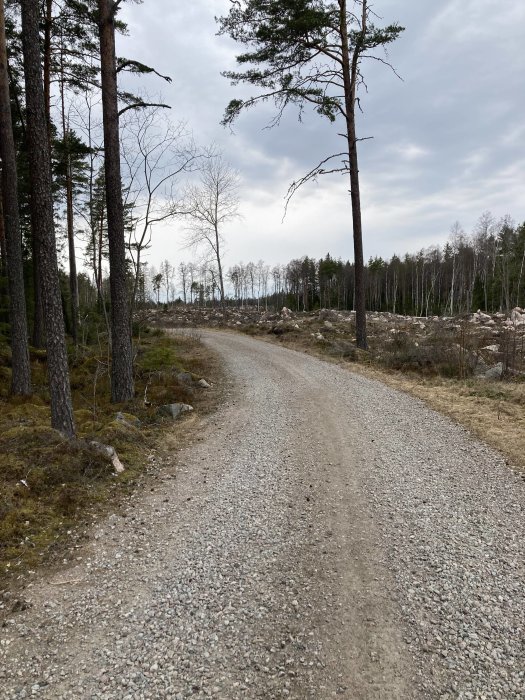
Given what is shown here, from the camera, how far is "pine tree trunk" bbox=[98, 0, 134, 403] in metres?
7.90

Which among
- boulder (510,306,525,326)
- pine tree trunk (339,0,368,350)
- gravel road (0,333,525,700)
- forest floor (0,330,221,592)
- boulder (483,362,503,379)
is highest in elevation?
pine tree trunk (339,0,368,350)

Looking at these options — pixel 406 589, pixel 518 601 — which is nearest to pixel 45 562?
pixel 406 589

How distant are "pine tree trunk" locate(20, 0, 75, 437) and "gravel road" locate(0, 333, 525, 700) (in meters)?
2.07

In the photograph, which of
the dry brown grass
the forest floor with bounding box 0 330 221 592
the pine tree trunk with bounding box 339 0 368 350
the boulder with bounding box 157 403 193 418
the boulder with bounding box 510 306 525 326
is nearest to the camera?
the forest floor with bounding box 0 330 221 592

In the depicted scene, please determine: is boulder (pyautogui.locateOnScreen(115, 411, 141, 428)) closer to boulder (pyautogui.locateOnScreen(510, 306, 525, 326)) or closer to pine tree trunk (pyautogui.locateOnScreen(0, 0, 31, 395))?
pine tree trunk (pyautogui.locateOnScreen(0, 0, 31, 395))

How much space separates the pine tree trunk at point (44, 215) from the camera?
5555 mm

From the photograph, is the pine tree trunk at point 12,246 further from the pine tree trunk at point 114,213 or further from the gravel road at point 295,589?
the gravel road at point 295,589

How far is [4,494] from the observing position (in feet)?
13.9

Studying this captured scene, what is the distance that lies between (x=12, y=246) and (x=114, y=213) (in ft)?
10.7

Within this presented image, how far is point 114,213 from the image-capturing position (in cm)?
809

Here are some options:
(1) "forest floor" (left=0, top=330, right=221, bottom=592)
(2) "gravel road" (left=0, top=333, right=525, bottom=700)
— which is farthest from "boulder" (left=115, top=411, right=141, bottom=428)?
(2) "gravel road" (left=0, top=333, right=525, bottom=700)

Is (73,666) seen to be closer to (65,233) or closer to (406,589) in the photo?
(406,589)

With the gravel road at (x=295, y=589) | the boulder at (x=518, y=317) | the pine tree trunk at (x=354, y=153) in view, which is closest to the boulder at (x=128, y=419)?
the gravel road at (x=295, y=589)

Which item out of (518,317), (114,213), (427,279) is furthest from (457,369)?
(427,279)
